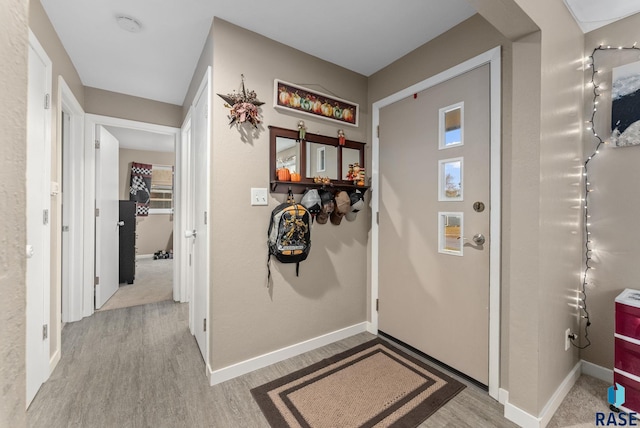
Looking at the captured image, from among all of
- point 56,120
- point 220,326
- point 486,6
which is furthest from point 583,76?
point 56,120

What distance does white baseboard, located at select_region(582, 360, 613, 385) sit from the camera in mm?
1757

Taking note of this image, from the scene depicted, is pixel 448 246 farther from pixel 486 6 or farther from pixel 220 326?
pixel 220 326

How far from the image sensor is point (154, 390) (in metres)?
1.74

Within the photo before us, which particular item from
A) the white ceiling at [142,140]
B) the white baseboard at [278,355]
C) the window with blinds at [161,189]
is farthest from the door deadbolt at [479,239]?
the window with blinds at [161,189]

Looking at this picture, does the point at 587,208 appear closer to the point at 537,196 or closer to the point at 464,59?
the point at 537,196

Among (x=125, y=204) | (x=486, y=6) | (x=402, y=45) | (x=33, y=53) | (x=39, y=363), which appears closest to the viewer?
(x=486, y=6)

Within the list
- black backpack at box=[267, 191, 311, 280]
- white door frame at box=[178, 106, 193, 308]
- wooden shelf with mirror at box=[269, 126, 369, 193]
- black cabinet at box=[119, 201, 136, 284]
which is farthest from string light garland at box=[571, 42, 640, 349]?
black cabinet at box=[119, 201, 136, 284]

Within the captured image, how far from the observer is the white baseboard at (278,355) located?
1.82m

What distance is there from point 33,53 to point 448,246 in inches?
112

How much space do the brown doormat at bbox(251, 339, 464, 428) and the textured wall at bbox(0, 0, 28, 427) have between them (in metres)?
1.42

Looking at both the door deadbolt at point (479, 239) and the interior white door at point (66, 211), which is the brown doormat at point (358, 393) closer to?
the door deadbolt at point (479, 239)

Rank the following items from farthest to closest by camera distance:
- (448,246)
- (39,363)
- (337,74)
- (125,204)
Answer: (125,204) < (337,74) < (448,246) < (39,363)

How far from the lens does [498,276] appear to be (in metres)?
1.65

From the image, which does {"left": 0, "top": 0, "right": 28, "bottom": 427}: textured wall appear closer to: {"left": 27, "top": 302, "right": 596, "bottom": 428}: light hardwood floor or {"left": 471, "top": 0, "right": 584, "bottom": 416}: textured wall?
{"left": 27, "top": 302, "right": 596, "bottom": 428}: light hardwood floor
